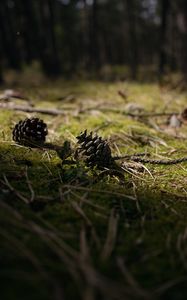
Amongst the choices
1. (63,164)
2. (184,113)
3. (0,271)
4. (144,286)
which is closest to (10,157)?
(63,164)

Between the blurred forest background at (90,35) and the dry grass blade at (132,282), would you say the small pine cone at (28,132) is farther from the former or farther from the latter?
the blurred forest background at (90,35)

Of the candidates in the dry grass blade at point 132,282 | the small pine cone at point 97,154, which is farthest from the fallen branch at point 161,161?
the dry grass blade at point 132,282

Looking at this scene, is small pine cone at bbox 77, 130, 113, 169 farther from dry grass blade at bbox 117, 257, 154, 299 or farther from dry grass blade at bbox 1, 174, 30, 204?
dry grass blade at bbox 117, 257, 154, 299

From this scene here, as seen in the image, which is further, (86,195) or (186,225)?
(86,195)

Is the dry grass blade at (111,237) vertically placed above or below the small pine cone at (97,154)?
below

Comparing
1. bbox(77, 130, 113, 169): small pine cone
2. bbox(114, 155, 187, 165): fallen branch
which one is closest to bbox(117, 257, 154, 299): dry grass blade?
bbox(77, 130, 113, 169): small pine cone

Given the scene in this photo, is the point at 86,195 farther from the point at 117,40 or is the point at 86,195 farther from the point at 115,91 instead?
the point at 117,40
